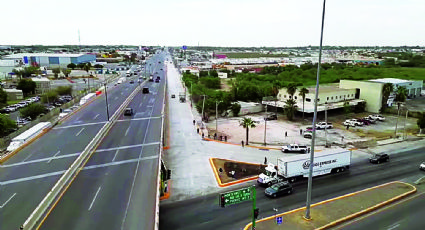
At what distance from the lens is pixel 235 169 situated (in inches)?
1399

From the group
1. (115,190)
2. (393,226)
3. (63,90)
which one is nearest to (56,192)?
(115,190)

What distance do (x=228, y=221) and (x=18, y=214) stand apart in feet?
49.7

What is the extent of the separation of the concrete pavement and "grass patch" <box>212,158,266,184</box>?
3.68ft

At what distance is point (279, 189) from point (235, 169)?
7760 millimetres

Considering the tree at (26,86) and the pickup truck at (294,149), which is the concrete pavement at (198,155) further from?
the tree at (26,86)

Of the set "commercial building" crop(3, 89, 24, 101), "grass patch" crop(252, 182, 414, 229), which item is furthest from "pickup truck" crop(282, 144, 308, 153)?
"commercial building" crop(3, 89, 24, 101)

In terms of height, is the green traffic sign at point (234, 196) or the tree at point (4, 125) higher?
the green traffic sign at point (234, 196)

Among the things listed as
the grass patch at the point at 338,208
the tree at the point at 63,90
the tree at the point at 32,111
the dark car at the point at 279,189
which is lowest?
the grass patch at the point at 338,208

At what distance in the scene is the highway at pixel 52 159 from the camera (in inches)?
891

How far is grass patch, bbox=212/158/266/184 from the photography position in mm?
33281

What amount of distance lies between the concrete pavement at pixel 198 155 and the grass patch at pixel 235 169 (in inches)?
44.1

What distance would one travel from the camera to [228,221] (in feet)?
79.8

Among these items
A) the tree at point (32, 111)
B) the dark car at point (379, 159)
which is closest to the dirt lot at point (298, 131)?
the dark car at point (379, 159)

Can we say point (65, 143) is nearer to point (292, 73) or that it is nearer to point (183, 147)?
point (183, 147)
